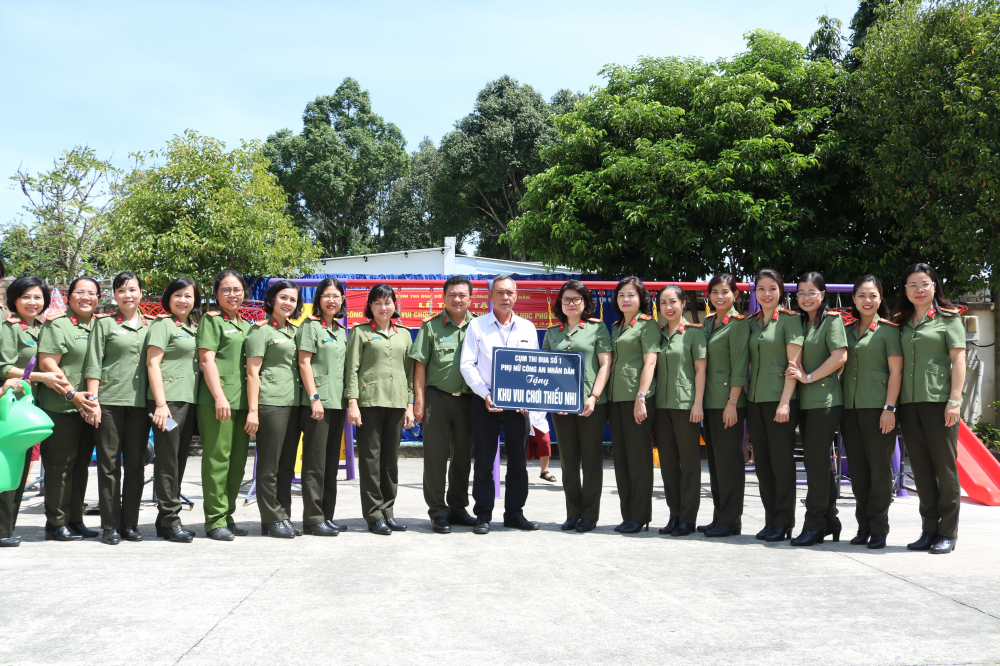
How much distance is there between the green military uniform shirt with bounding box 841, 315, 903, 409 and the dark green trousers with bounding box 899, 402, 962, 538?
24 cm

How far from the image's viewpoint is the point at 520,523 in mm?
6035

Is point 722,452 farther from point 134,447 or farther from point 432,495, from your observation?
point 134,447

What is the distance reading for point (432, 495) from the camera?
19.4 ft

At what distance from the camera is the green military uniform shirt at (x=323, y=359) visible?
5652 mm

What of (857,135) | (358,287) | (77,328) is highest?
(857,135)

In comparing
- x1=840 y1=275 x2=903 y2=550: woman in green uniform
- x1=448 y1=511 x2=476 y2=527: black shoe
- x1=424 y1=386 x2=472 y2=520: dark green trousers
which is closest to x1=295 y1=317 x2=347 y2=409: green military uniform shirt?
x1=424 y1=386 x2=472 y2=520: dark green trousers

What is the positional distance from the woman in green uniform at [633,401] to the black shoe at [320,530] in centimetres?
208

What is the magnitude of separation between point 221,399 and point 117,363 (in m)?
0.76

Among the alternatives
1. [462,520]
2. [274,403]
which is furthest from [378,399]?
[462,520]

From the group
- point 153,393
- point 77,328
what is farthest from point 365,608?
point 77,328

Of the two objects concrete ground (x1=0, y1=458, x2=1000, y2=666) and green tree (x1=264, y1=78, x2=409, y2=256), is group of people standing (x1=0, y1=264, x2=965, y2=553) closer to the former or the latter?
concrete ground (x1=0, y1=458, x2=1000, y2=666)

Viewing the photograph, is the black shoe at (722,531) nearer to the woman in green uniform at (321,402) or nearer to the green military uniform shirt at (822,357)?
the green military uniform shirt at (822,357)

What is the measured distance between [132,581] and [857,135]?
12342 millimetres

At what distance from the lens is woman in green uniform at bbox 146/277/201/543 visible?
5426mm
